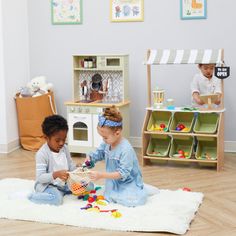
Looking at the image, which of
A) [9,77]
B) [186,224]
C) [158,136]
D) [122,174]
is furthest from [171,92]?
[186,224]

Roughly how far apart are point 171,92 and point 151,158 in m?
0.98

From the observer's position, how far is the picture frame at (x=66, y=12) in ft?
18.2

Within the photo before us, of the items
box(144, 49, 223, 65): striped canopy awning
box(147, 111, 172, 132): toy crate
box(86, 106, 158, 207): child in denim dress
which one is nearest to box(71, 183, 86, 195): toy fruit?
box(86, 106, 158, 207): child in denim dress

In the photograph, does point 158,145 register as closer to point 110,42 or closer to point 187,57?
point 187,57

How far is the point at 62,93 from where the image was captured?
5.77 metres

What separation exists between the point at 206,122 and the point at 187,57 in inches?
26.3

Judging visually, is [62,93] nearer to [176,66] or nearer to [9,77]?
[9,77]

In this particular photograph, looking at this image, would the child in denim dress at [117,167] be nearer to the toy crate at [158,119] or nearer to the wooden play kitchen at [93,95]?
the toy crate at [158,119]

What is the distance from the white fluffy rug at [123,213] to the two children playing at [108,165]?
0.08 m

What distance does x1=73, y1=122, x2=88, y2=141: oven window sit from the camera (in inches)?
200

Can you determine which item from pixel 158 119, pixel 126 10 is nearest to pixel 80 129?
pixel 158 119

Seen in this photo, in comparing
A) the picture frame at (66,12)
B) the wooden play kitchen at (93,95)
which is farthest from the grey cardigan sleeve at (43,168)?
the picture frame at (66,12)

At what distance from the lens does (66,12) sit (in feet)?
18.3

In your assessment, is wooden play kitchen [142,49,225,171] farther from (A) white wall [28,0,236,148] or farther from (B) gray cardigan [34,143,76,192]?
(B) gray cardigan [34,143,76,192]
